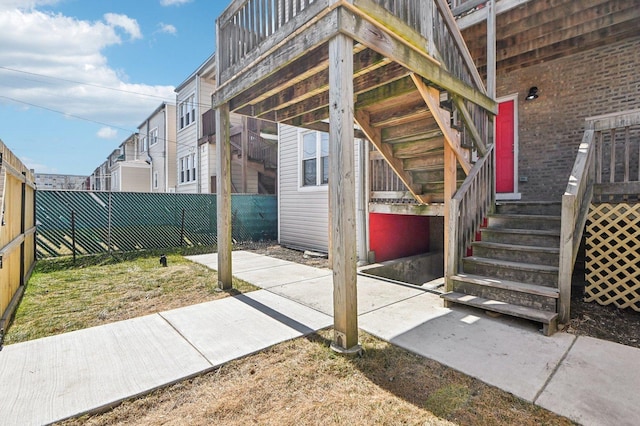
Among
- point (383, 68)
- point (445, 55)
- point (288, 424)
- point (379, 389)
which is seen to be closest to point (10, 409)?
point (288, 424)

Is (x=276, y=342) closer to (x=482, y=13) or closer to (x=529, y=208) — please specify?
(x=529, y=208)

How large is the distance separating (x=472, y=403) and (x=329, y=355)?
3.57ft

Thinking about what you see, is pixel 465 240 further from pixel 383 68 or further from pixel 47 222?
pixel 47 222

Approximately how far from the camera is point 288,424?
1.84m

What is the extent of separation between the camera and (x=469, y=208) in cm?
423

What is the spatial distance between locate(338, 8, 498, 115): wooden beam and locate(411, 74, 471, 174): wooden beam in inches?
4.4

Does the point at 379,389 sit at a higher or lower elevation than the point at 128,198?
lower

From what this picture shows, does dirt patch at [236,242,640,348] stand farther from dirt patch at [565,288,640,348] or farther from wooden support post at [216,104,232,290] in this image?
wooden support post at [216,104,232,290]

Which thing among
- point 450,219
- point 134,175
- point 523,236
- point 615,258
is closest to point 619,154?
point 615,258

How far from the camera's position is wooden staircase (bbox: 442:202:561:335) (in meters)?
3.25

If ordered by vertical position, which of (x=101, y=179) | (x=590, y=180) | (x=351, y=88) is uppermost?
(x=101, y=179)

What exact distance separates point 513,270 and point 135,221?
27.1 ft

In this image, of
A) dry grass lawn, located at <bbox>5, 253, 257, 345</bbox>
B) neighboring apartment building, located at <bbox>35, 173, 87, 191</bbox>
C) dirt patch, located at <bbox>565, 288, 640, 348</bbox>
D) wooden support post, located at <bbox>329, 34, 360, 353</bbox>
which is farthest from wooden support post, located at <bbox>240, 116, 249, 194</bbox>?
neighboring apartment building, located at <bbox>35, 173, 87, 191</bbox>

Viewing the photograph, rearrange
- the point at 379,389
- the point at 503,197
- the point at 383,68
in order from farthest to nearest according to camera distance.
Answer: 1. the point at 503,197
2. the point at 383,68
3. the point at 379,389
